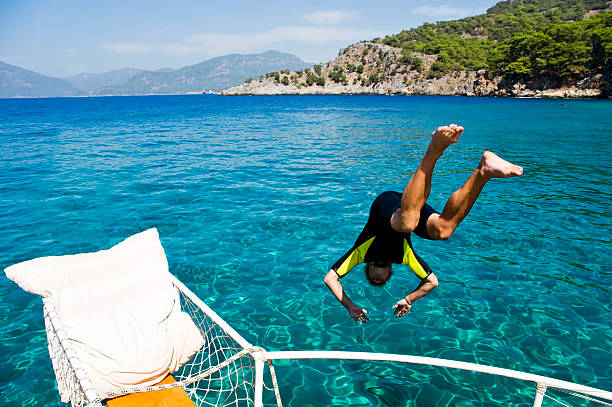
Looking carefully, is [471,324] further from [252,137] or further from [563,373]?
[252,137]

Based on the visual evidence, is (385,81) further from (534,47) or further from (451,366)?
(451,366)

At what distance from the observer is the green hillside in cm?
7425

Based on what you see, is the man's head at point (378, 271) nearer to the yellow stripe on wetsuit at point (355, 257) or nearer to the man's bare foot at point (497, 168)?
the yellow stripe on wetsuit at point (355, 257)

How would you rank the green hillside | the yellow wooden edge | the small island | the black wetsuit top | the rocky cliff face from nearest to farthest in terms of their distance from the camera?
the yellow wooden edge
the black wetsuit top
the green hillside
the small island
the rocky cliff face

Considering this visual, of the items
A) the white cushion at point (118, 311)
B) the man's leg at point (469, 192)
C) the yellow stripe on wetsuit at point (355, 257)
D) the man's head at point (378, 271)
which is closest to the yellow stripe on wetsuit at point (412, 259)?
the man's head at point (378, 271)

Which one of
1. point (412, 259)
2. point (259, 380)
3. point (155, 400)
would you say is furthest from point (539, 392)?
point (155, 400)

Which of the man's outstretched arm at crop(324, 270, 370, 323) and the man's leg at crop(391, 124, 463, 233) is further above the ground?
the man's leg at crop(391, 124, 463, 233)

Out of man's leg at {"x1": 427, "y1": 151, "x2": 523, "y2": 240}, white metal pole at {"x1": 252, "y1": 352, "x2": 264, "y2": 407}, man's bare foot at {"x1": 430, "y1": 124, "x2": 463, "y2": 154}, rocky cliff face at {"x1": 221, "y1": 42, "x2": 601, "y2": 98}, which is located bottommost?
white metal pole at {"x1": 252, "y1": 352, "x2": 264, "y2": 407}

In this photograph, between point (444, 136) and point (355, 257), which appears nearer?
point (444, 136)

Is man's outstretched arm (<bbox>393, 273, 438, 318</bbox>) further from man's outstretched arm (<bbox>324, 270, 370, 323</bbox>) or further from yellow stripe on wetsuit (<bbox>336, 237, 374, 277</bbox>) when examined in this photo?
yellow stripe on wetsuit (<bbox>336, 237, 374, 277</bbox>)

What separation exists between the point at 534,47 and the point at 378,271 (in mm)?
102457

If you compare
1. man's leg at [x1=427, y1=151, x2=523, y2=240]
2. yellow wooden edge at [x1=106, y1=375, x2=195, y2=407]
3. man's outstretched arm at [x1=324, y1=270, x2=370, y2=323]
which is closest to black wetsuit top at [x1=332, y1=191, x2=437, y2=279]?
man's outstretched arm at [x1=324, y1=270, x2=370, y2=323]

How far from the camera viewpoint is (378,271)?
16.4ft

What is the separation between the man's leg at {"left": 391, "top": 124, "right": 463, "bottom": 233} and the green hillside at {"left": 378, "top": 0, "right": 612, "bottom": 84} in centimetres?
9082
